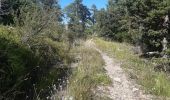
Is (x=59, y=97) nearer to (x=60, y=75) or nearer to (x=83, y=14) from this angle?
(x=60, y=75)

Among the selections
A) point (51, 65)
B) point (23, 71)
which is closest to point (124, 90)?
point (51, 65)

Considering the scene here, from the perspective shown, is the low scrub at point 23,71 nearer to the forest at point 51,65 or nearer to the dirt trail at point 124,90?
the forest at point 51,65

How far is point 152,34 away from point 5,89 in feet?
49.5

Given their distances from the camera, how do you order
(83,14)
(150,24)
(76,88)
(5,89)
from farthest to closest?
(83,14) < (150,24) < (76,88) < (5,89)

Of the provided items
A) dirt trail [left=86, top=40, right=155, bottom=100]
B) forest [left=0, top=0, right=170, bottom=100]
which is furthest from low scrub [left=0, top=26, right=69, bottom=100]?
dirt trail [left=86, top=40, right=155, bottom=100]

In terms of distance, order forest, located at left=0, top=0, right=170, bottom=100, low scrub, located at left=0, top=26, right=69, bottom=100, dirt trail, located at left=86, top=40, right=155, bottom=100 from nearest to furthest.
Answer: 1. low scrub, located at left=0, top=26, right=69, bottom=100
2. forest, located at left=0, top=0, right=170, bottom=100
3. dirt trail, located at left=86, top=40, right=155, bottom=100

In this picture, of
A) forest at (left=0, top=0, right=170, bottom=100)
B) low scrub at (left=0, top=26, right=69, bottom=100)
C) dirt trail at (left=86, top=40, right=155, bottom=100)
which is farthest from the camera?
dirt trail at (left=86, top=40, right=155, bottom=100)

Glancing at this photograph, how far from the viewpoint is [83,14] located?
97250 mm

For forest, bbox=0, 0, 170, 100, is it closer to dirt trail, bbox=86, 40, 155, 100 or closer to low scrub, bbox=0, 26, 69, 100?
low scrub, bbox=0, 26, 69, 100

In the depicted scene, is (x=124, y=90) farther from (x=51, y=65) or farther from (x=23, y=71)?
(x=23, y=71)

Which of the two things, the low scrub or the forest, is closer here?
the low scrub

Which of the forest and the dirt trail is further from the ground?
the forest

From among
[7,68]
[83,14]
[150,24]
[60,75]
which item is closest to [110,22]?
[150,24]

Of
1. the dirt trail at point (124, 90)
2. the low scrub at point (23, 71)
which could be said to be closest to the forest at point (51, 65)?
the low scrub at point (23, 71)
